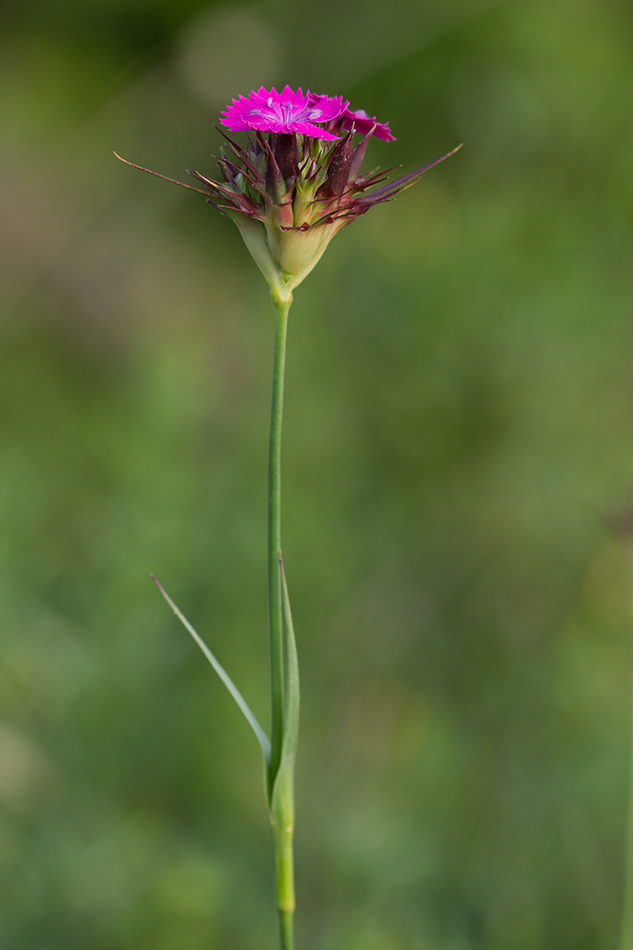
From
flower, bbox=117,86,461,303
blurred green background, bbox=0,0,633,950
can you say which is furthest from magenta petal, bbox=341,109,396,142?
blurred green background, bbox=0,0,633,950

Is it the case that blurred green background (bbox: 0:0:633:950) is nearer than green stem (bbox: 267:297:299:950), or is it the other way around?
green stem (bbox: 267:297:299:950)

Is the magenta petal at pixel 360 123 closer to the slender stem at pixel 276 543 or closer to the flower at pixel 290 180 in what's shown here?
the flower at pixel 290 180

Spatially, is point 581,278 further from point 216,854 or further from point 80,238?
point 80,238

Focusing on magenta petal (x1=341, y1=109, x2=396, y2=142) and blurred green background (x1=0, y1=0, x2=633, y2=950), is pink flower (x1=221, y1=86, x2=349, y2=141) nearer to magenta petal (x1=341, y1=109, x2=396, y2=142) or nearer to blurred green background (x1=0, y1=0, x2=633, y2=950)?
magenta petal (x1=341, y1=109, x2=396, y2=142)

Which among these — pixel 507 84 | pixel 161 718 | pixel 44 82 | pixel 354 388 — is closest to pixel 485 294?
pixel 354 388

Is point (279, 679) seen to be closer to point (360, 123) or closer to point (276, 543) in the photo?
point (276, 543)
